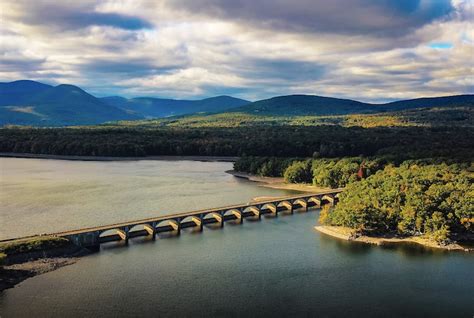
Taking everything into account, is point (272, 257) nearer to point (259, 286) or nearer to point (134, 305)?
point (259, 286)

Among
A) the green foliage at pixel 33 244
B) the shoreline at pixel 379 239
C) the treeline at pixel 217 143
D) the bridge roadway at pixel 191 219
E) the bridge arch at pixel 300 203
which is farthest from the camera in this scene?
the treeline at pixel 217 143

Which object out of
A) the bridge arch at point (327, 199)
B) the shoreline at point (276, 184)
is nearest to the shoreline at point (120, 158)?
the shoreline at point (276, 184)

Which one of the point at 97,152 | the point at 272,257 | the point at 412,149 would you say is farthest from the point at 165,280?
the point at 97,152

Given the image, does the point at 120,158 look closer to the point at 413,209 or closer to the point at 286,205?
the point at 286,205

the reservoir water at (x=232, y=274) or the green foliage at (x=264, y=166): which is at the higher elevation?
the green foliage at (x=264, y=166)

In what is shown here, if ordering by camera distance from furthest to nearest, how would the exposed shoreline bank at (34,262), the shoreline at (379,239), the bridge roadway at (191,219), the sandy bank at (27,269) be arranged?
1. the bridge roadway at (191,219)
2. the shoreline at (379,239)
3. the exposed shoreline bank at (34,262)
4. the sandy bank at (27,269)

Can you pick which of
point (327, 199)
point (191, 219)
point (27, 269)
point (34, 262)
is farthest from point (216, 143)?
point (27, 269)

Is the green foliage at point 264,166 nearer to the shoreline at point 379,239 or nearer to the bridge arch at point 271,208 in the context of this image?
the bridge arch at point 271,208

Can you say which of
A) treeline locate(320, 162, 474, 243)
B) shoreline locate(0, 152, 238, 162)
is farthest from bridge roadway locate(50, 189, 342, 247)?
shoreline locate(0, 152, 238, 162)
